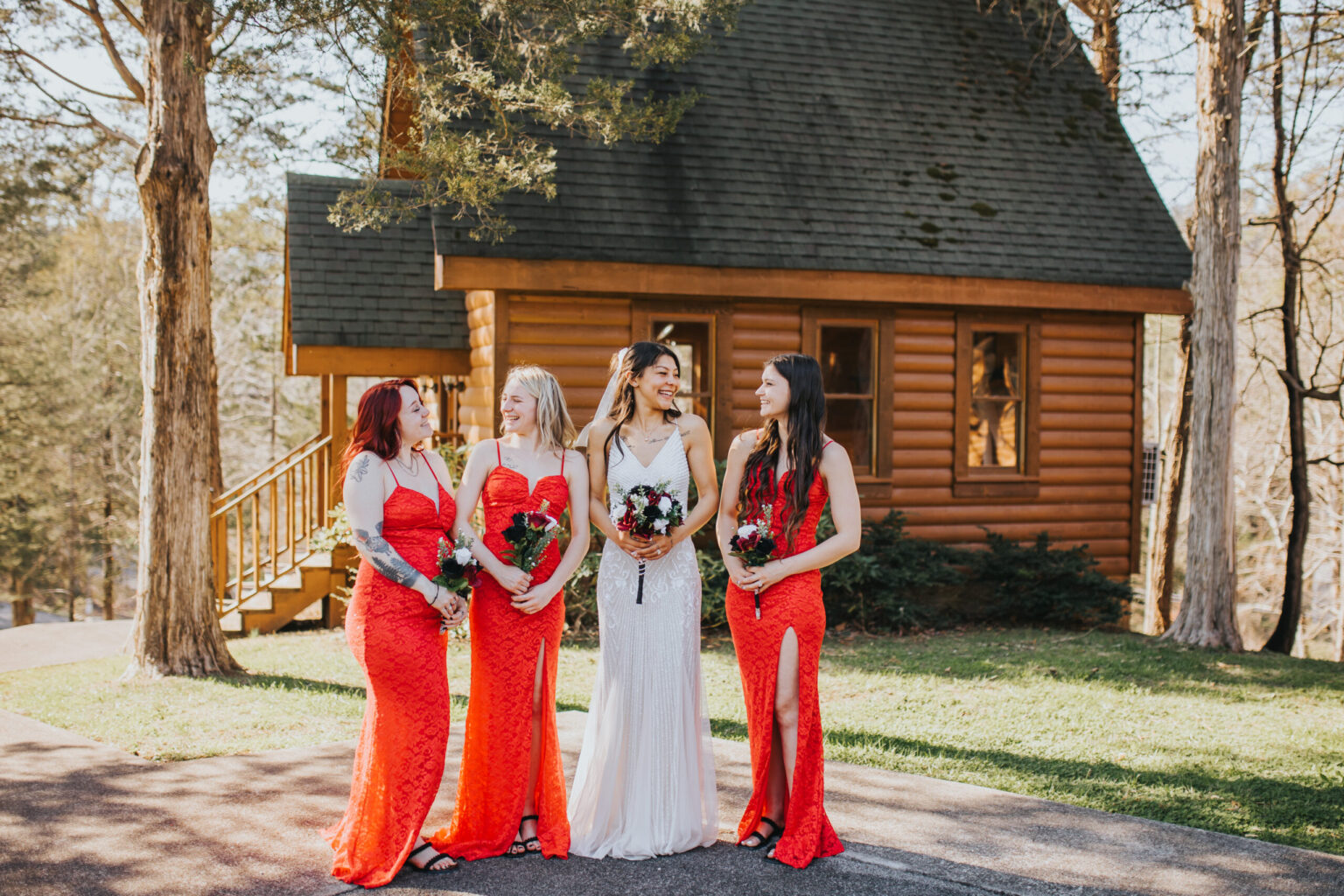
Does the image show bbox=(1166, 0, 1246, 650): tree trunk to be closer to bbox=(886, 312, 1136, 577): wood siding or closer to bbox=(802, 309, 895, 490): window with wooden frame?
bbox=(886, 312, 1136, 577): wood siding

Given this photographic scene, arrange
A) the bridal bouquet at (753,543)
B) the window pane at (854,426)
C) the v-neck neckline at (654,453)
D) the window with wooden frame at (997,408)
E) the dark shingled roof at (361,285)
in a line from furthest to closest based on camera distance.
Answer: the window with wooden frame at (997,408) < the window pane at (854,426) < the dark shingled roof at (361,285) < the v-neck neckline at (654,453) < the bridal bouquet at (753,543)

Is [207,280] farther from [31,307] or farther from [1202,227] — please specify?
[31,307]

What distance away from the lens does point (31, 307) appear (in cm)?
2489

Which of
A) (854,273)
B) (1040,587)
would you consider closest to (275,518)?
(854,273)

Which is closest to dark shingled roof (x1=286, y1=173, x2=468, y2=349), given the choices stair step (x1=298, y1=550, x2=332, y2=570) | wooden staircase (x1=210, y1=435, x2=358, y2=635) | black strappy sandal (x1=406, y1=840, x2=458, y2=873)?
wooden staircase (x1=210, y1=435, x2=358, y2=635)

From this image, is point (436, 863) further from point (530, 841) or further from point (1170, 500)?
point (1170, 500)

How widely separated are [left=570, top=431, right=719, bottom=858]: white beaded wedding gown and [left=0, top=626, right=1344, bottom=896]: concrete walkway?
0.47 feet

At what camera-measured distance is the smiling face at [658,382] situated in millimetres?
4602

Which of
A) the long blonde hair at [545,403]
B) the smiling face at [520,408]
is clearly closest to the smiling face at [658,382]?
the long blonde hair at [545,403]

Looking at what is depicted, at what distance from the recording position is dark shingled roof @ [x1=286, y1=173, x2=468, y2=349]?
11.1 metres

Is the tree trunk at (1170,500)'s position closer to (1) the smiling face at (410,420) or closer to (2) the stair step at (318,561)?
(2) the stair step at (318,561)

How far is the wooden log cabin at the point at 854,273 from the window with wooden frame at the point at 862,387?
0.10ft

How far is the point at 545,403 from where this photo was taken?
14.7ft

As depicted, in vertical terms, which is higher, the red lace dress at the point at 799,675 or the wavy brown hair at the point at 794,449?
the wavy brown hair at the point at 794,449
